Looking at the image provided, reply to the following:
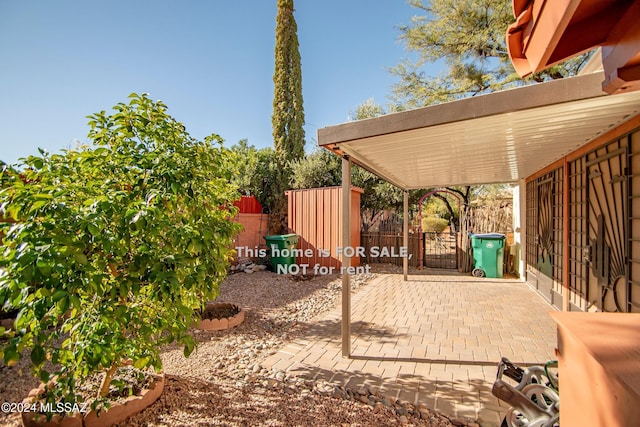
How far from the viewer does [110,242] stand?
165 centimetres

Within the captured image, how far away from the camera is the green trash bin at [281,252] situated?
8.51m

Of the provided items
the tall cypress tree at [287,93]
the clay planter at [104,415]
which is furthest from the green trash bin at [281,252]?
the clay planter at [104,415]

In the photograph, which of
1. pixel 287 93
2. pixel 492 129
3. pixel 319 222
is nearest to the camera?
pixel 492 129

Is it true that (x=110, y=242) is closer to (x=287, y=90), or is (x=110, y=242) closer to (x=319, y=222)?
(x=319, y=222)

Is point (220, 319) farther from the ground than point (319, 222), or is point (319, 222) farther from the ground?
point (319, 222)

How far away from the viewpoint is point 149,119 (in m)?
2.32

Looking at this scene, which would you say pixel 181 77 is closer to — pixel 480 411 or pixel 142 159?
pixel 142 159

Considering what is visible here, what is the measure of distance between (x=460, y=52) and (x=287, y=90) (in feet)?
21.6

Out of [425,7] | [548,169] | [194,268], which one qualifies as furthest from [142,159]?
[425,7]

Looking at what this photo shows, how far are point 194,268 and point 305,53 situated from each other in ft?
43.7

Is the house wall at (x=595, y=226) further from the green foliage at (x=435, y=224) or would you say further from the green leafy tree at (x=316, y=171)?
the green foliage at (x=435, y=224)

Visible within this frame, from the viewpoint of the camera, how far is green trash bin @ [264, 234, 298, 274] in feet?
27.9

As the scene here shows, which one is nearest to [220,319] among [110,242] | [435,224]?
[110,242]

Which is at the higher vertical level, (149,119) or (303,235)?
(149,119)
